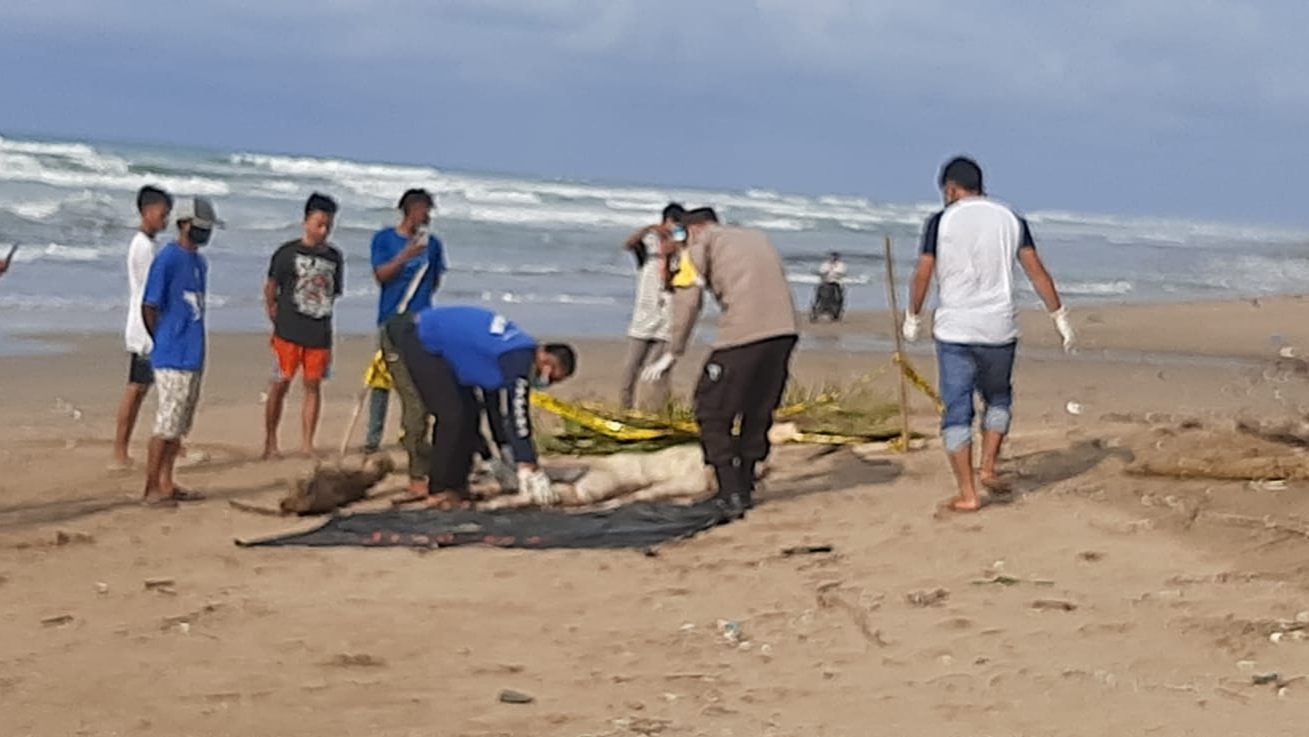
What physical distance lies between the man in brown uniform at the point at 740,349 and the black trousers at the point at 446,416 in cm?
103

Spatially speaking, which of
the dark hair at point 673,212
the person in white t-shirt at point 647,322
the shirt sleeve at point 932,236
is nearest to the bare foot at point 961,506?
the shirt sleeve at point 932,236

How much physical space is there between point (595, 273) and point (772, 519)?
21.8 meters

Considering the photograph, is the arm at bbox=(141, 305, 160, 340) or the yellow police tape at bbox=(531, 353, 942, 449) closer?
the arm at bbox=(141, 305, 160, 340)

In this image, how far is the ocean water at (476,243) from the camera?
21.4 meters

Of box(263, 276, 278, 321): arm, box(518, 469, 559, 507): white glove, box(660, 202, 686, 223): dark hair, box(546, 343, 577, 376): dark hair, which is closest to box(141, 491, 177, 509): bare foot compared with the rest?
box(263, 276, 278, 321): arm

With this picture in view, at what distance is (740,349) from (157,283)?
9.04 ft

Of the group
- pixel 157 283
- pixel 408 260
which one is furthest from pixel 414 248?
pixel 157 283

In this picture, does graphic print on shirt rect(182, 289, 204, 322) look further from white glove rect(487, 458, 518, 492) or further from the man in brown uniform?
the man in brown uniform

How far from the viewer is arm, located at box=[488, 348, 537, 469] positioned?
7.95 meters

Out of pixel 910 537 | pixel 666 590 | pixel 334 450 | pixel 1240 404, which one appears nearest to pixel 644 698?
pixel 666 590

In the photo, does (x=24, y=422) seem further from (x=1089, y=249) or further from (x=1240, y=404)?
(x=1089, y=249)

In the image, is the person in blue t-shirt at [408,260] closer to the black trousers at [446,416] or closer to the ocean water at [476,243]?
the black trousers at [446,416]

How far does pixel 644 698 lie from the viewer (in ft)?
16.9

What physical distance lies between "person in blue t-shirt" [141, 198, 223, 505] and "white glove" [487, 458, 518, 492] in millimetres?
1472
